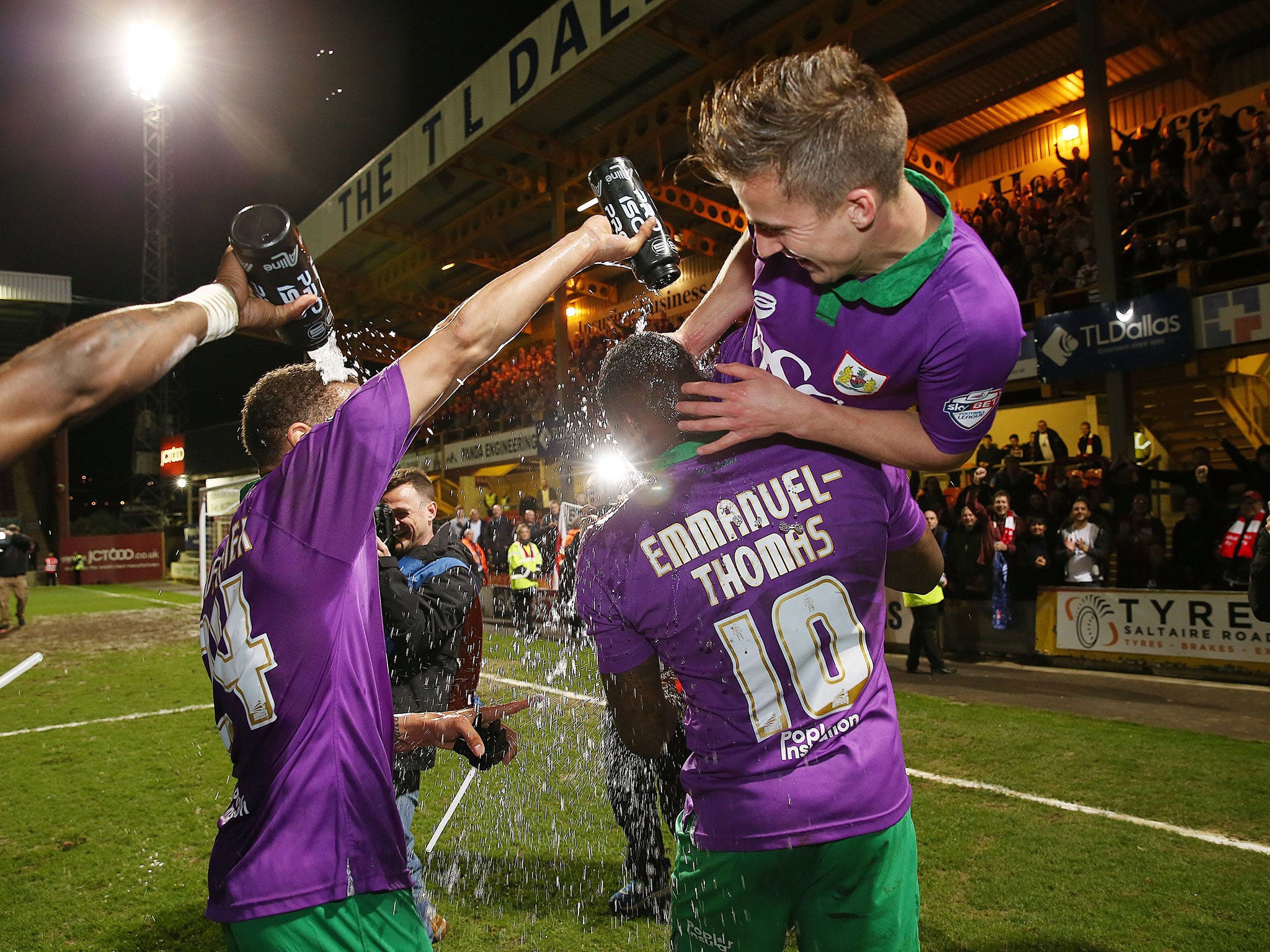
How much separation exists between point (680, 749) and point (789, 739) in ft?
8.44

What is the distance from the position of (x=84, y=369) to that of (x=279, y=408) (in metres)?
0.77

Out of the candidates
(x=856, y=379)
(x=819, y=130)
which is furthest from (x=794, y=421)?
(x=819, y=130)

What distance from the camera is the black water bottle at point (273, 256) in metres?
2.18

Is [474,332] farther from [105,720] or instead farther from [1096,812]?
[105,720]

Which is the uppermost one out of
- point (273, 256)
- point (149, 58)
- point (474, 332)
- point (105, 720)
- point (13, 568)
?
point (149, 58)

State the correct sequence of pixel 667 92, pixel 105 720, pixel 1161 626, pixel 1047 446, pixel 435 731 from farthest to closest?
pixel 667 92, pixel 1047 446, pixel 1161 626, pixel 105 720, pixel 435 731

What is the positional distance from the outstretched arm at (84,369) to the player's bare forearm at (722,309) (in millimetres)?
1298

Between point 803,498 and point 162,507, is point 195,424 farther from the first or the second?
point 803,498

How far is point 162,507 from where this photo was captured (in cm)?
4638

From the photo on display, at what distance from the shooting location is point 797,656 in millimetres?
1932

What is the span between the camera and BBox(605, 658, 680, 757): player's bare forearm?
2088 millimetres

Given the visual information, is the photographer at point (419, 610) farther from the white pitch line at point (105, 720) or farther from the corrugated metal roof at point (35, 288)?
the corrugated metal roof at point (35, 288)

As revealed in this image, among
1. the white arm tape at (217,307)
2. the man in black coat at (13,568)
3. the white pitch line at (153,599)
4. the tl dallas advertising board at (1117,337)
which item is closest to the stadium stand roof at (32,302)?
the white pitch line at (153,599)

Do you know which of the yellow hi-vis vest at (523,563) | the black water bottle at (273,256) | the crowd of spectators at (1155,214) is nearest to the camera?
the black water bottle at (273,256)
